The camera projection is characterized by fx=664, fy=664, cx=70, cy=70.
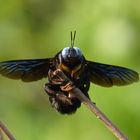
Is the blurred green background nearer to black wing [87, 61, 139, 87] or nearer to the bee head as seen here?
black wing [87, 61, 139, 87]

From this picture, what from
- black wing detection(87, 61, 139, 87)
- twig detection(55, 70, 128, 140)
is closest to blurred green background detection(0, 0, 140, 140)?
black wing detection(87, 61, 139, 87)

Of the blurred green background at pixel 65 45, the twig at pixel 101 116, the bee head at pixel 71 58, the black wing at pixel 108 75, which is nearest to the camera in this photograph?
the twig at pixel 101 116

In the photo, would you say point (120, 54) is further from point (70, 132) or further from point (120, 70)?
point (120, 70)

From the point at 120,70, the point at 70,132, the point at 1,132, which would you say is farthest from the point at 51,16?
the point at 1,132

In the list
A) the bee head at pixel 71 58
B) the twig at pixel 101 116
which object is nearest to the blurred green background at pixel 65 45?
the bee head at pixel 71 58

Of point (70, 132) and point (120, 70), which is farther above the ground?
point (120, 70)

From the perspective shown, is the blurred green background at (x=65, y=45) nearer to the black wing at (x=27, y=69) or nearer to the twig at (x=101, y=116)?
the black wing at (x=27, y=69)
